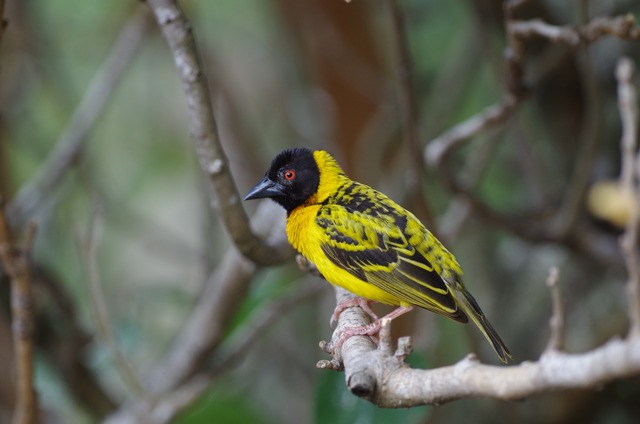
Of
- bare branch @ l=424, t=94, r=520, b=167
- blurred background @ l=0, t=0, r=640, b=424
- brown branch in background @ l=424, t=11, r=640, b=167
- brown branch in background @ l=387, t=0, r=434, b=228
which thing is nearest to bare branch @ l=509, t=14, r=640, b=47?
brown branch in background @ l=424, t=11, r=640, b=167

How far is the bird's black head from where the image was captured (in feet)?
9.34

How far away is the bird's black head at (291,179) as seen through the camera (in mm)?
2846

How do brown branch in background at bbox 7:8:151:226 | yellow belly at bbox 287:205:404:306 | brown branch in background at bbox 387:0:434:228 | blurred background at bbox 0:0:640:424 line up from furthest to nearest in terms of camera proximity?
1. brown branch in background at bbox 7:8:151:226
2. blurred background at bbox 0:0:640:424
3. brown branch in background at bbox 387:0:434:228
4. yellow belly at bbox 287:205:404:306

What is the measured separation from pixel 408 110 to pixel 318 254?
0.80m

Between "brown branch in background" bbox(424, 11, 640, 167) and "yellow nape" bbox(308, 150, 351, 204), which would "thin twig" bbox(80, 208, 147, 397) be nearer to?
"yellow nape" bbox(308, 150, 351, 204)

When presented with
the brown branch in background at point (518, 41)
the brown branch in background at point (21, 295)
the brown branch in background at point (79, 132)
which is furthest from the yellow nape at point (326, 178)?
the brown branch in background at point (79, 132)

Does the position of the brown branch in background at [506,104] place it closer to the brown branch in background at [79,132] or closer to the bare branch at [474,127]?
the bare branch at [474,127]

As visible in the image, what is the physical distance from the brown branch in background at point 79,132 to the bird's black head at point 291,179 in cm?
144

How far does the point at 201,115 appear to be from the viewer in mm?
2180

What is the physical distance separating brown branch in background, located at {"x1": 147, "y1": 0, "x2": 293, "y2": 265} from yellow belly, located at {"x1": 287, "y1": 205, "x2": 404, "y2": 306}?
1.30ft

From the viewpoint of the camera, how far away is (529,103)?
4.61 m

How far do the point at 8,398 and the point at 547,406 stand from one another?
276 centimetres

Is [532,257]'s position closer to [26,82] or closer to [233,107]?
[233,107]

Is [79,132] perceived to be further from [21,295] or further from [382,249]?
[382,249]
